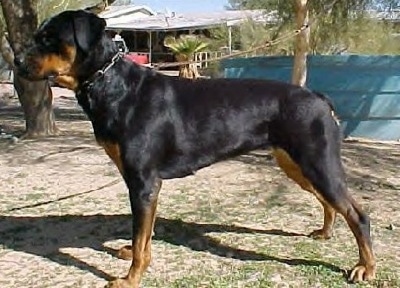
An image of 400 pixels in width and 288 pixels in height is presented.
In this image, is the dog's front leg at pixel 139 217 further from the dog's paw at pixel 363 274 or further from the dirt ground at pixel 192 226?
the dog's paw at pixel 363 274

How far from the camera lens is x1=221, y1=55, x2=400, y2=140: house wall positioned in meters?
15.6

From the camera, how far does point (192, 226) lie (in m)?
6.79

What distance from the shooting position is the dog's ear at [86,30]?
5031mm

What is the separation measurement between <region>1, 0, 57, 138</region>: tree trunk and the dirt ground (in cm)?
235

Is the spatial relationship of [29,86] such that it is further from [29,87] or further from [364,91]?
→ [364,91]

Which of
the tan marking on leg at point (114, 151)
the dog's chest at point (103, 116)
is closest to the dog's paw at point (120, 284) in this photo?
the tan marking on leg at point (114, 151)

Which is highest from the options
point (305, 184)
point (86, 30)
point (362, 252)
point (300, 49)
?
point (86, 30)

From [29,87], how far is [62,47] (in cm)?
767

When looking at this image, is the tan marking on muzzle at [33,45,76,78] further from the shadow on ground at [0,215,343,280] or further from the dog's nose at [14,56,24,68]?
the shadow on ground at [0,215,343,280]

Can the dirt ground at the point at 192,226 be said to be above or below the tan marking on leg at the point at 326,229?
below

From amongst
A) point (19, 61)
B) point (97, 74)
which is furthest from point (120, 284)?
point (19, 61)

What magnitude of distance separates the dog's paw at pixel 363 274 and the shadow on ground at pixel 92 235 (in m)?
0.31

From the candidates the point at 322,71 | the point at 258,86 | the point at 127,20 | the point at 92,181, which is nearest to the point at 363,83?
the point at 322,71

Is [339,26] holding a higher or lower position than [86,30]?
lower
